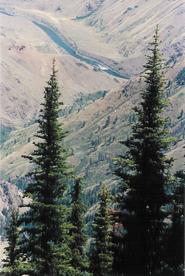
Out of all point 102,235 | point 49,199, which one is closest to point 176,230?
point 49,199

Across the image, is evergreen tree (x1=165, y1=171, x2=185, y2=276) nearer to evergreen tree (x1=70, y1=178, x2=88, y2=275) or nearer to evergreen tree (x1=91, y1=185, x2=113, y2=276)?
evergreen tree (x1=91, y1=185, x2=113, y2=276)

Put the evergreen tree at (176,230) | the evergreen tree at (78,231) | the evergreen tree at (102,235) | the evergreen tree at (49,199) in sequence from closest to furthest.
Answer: the evergreen tree at (176,230) → the evergreen tree at (49,199) → the evergreen tree at (102,235) → the evergreen tree at (78,231)

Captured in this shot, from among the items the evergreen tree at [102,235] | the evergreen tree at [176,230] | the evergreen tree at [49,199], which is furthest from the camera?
the evergreen tree at [102,235]

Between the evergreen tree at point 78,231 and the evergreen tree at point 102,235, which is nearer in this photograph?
the evergreen tree at point 102,235

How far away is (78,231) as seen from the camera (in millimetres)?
51062

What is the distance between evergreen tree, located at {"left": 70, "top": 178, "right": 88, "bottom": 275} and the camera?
48.3m

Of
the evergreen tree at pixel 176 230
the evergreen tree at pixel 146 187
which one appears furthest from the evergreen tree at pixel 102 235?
the evergreen tree at pixel 146 187

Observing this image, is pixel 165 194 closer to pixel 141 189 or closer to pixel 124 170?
pixel 141 189

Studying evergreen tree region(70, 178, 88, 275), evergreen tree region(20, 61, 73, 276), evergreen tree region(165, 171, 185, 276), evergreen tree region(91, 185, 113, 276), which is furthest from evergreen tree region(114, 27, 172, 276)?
evergreen tree region(70, 178, 88, 275)

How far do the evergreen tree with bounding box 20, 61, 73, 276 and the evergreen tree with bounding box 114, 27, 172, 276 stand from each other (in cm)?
381

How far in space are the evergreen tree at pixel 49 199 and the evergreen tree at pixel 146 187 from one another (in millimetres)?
3806

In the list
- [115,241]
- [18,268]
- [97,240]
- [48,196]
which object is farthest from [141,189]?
[97,240]

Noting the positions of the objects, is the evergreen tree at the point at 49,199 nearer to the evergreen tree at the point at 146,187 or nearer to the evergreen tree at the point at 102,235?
the evergreen tree at the point at 146,187

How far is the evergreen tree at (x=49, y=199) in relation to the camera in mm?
36594
